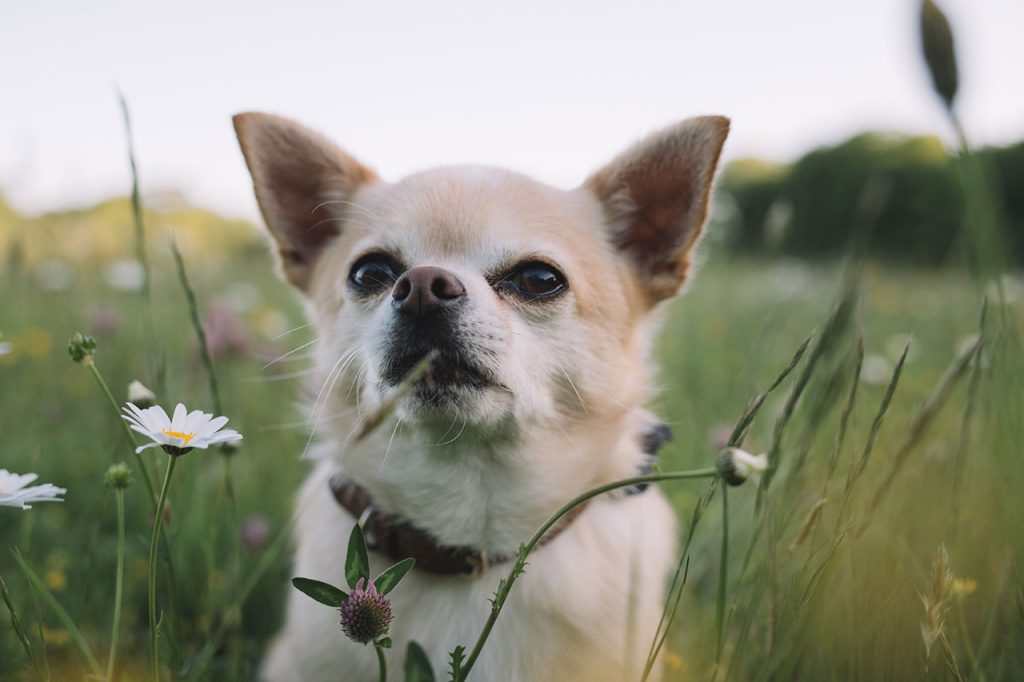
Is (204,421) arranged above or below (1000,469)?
above

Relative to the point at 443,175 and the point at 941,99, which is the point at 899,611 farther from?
the point at 443,175

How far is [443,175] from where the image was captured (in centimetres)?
195

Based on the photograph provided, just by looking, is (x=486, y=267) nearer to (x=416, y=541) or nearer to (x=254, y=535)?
(x=416, y=541)

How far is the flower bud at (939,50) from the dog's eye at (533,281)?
3.33ft

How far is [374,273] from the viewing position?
5.97ft

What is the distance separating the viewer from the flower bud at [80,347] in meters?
0.95

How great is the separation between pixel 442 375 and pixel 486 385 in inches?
4.2

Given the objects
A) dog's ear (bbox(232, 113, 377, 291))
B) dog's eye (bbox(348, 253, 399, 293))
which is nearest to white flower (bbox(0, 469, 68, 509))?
dog's eye (bbox(348, 253, 399, 293))

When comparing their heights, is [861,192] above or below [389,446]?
below

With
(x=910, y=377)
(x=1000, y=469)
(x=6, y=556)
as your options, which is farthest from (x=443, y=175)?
(x=910, y=377)

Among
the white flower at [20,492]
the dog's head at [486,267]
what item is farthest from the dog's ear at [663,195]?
the white flower at [20,492]

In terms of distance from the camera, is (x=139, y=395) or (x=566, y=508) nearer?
(x=566, y=508)

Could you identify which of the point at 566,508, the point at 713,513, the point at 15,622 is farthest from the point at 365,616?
the point at 713,513

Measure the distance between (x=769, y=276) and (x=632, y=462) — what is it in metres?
5.28
